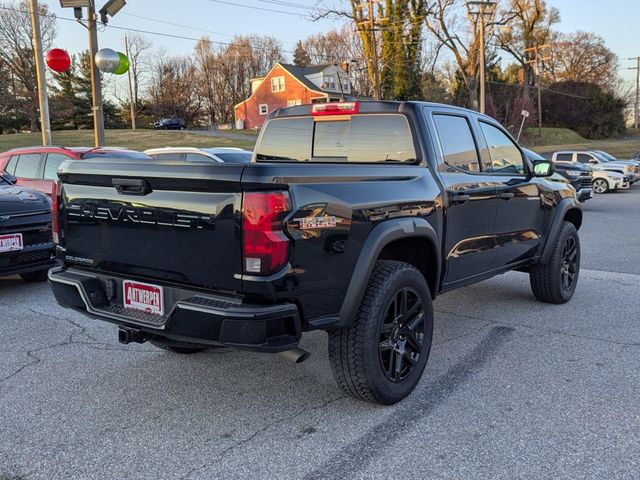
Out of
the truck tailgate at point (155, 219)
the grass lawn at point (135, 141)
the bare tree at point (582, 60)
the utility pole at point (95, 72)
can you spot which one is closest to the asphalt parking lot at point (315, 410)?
the truck tailgate at point (155, 219)

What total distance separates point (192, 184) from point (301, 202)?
1.88 ft

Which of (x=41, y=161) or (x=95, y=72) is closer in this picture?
(x=41, y=161)

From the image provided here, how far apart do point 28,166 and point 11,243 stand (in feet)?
13.8

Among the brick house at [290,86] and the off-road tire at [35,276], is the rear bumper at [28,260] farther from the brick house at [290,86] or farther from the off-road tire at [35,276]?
the brick house at [290,86]

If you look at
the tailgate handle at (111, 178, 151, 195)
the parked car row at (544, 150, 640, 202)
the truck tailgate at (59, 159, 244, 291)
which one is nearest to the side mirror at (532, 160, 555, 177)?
the truck tailgate at (59, 159, 244, 291)

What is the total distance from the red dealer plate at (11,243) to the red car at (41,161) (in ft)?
10.1

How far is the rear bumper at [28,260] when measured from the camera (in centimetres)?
588

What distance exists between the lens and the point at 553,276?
5.53m

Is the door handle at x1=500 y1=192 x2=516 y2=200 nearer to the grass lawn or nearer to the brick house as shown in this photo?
the grass lawn

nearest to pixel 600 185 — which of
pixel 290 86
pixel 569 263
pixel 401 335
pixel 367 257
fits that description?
pixel 569 263

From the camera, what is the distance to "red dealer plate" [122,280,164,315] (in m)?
3.09

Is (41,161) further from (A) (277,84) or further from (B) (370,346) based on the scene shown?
(A) (277,84)

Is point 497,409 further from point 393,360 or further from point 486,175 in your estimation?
point 486,175

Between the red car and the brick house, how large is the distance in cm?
4912
